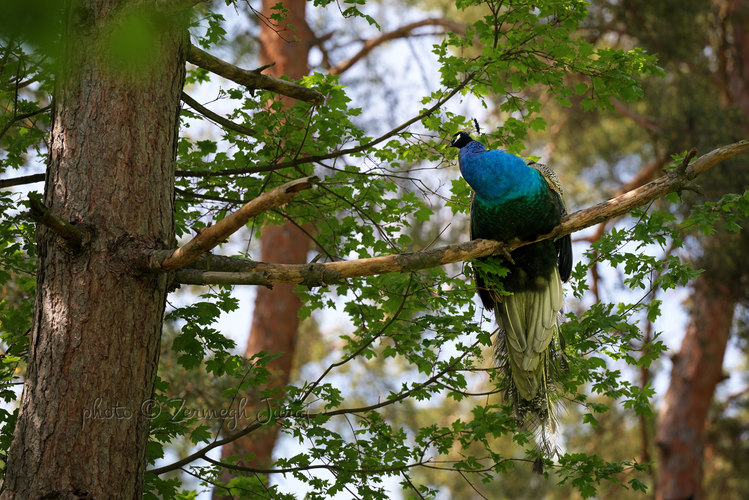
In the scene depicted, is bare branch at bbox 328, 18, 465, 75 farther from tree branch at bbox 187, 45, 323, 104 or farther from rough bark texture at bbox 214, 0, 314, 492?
tree branch at bbox 187, 45, 323, 104

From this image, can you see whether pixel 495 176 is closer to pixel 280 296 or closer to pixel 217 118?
pixel 217 118

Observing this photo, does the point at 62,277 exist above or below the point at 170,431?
above

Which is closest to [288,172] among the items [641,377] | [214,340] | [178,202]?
[178,202]

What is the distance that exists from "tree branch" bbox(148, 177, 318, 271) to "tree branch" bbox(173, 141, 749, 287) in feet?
0.64

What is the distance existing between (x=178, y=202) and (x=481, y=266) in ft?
5.94

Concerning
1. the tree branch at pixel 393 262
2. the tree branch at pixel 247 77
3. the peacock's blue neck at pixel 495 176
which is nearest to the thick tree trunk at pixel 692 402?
the peacock's blue neck at pixel 495 176

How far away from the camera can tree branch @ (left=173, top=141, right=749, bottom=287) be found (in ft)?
8.78

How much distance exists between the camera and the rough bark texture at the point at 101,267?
242 cm

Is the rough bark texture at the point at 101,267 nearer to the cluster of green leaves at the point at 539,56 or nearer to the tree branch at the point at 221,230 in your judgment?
the tree branch at the point at 221,230

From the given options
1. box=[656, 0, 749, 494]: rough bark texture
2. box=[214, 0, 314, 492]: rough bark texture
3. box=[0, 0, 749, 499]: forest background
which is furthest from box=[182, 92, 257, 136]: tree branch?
box=[656, 0, 749, 494]: rough bark texture

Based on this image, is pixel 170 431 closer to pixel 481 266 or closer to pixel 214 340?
pixel 214 340

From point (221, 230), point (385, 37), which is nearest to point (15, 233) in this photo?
point (221, 230)

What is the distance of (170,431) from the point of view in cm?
312

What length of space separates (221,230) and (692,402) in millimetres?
11086
